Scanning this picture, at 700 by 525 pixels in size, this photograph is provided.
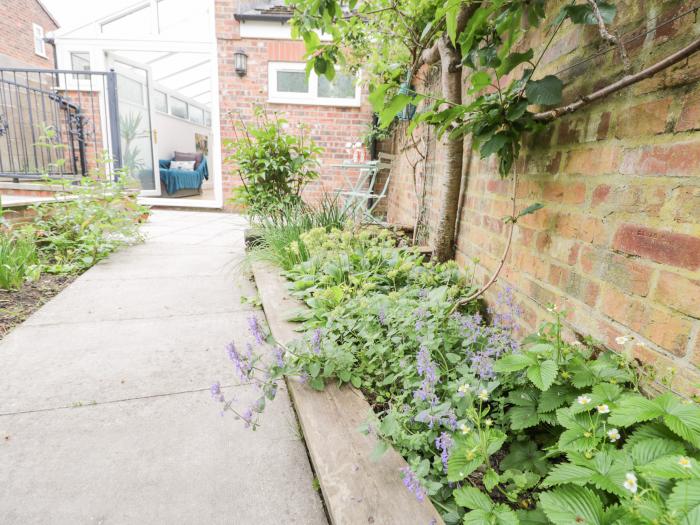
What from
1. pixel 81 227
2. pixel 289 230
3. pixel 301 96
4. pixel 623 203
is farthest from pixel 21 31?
pixel 623 203

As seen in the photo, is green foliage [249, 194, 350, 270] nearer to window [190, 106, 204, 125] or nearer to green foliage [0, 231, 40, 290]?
green foliage [0, 231, 40, 290]

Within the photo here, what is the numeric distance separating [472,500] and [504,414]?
0.31 metres

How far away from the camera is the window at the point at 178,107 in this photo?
9.99 metres

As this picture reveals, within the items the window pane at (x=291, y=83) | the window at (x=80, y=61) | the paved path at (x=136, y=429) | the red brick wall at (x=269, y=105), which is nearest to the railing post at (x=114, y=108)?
the red brick wall at (x=269, y=105)

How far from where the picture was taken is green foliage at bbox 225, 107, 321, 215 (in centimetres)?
335

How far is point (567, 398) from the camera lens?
827 millimetres

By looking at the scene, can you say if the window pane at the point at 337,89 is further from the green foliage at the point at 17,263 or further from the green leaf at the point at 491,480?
the green leaf at the point at 491,480

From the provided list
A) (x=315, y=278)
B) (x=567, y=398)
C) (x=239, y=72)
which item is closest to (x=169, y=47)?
(x=239, y=72)

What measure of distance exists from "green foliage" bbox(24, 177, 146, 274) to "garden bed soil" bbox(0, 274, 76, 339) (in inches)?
7.3

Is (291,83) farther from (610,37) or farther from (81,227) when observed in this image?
(610,37)

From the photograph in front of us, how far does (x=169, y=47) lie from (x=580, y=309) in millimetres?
7436

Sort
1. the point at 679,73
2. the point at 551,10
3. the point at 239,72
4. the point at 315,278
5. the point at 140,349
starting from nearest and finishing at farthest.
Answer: the point at 679,73 → the point at 551,10 → the point at 140,349 → the point at 315,278 → the point at 239,72

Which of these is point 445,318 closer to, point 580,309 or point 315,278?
point 580,309

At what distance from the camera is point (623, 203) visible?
926 millimetres
